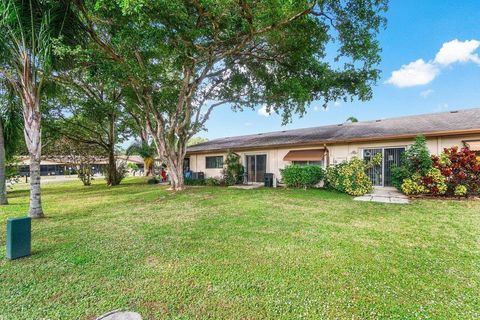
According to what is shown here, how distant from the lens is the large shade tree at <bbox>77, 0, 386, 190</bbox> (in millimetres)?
8250

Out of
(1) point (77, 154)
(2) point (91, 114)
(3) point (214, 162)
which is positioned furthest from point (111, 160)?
(3) point (214, 162)

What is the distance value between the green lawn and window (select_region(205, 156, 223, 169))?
1130 cm

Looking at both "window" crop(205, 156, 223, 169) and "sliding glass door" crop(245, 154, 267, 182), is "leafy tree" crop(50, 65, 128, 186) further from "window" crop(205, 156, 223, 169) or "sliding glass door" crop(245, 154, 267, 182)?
"sliding glass door" crop(245, 154, 267, 182)

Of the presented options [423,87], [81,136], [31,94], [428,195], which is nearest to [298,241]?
[428,195]

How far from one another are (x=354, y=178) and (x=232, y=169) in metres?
8.05

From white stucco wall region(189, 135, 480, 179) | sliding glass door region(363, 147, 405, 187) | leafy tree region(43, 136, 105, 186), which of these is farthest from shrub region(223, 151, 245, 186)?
leafy tree region(43, 136, 105, 186)

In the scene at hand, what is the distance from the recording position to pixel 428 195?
9727 millimetres

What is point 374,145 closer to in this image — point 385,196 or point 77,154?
point 385,196

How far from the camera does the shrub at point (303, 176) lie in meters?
12.5

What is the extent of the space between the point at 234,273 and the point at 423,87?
25.4 metres

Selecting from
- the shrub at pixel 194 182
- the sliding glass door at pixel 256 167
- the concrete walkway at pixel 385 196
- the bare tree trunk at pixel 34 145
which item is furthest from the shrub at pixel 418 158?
the bare tree trunk at pixel 34 145

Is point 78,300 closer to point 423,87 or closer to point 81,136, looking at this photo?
point 81,136

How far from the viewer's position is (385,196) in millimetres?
10078

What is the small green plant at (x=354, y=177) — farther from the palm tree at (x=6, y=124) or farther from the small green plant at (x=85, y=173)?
the small green plant at (x=85, y=173)
